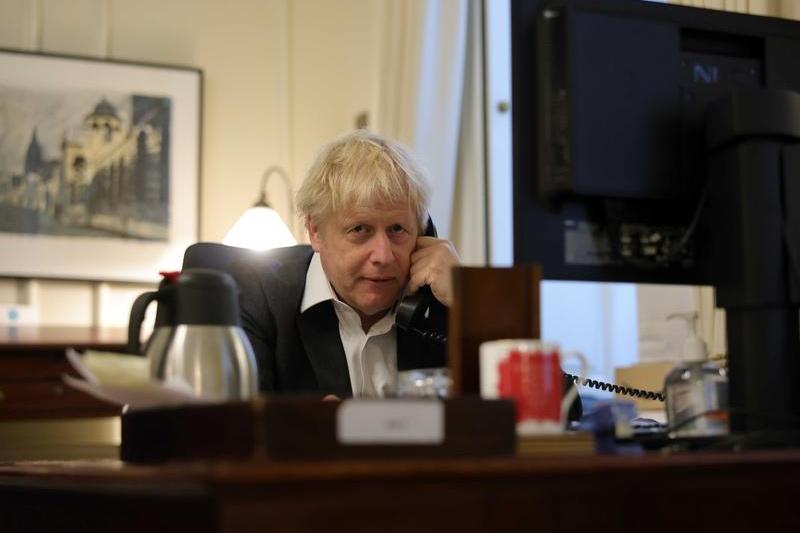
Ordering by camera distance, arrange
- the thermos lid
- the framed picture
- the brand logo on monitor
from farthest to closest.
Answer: the framed picture, the brand logo on monitor, the thermos lid

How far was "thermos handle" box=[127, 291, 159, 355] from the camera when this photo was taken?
4.19 ft

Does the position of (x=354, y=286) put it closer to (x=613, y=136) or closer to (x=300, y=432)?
(x=613, y=136)

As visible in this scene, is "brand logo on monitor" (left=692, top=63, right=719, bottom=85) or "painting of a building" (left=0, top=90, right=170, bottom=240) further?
"painting of a building" (left=0, top=90, right=170, bottom=240)

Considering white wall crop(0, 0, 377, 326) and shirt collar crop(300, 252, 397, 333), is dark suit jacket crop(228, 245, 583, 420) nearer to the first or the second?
shirt collar crop(300, 252, 397, 333)

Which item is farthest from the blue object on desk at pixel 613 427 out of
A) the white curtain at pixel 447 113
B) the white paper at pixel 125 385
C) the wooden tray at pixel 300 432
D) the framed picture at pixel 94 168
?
the framed picture at pixel 94 168

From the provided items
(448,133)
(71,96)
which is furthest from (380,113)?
(71,96)

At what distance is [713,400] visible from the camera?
1300 millimetres

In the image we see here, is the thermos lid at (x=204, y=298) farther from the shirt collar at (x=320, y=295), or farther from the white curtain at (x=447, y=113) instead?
the white curtain at (x=447, y=113)

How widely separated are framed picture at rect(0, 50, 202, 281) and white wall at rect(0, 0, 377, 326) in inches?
3.1

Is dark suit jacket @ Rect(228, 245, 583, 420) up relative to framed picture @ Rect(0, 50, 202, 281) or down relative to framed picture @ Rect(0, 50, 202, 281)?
down

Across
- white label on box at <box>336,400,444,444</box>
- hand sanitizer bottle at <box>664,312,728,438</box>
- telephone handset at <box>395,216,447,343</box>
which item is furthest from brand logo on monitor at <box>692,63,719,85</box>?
telephone handset at <box>395,216,447,343</box>

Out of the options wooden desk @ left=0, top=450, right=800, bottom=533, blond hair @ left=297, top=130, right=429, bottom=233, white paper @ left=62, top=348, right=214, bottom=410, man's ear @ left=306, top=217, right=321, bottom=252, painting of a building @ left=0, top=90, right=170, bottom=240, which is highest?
painting of a building @ left=0, top=90, right=170, bottom=240

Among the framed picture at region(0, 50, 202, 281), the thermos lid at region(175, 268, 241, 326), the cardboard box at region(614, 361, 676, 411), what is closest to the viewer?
the thermos lid at region(175, 268, 241, 326)

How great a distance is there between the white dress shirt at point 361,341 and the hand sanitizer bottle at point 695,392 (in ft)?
2.61
